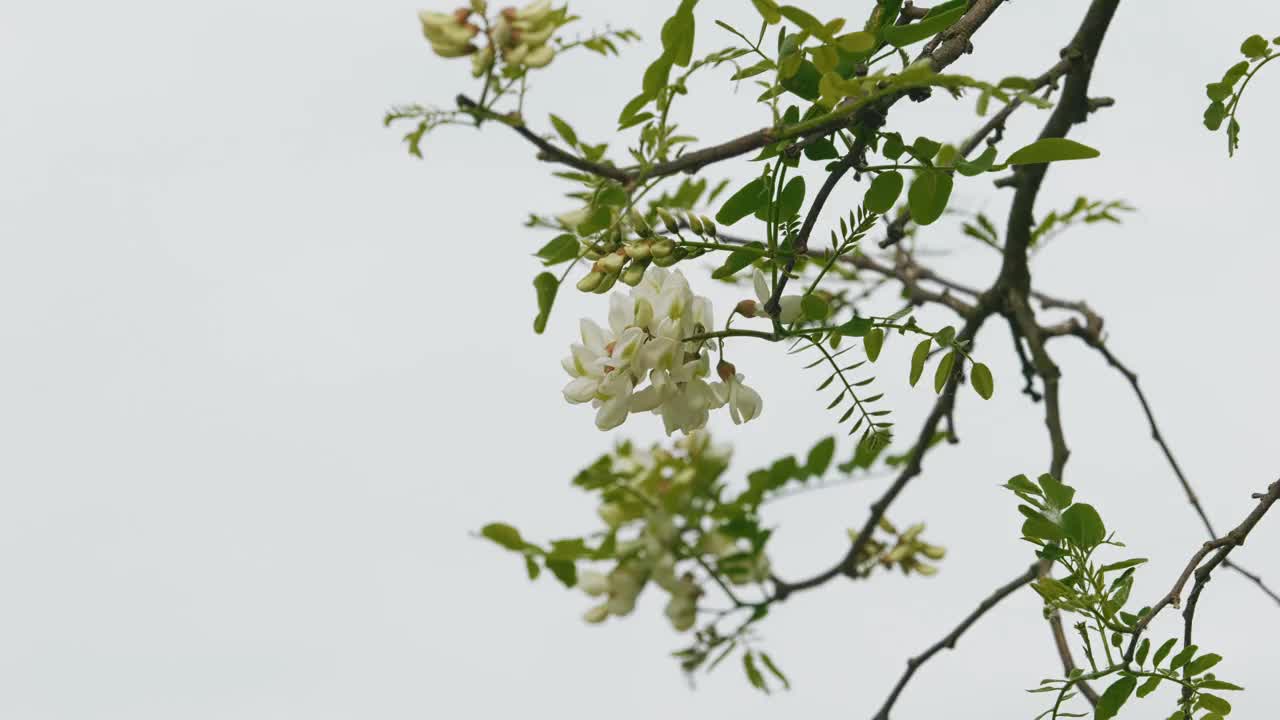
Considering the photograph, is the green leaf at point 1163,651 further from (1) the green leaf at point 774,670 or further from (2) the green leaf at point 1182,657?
(1) the green leaf at point 774,670

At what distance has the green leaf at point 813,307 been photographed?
98 centimetres

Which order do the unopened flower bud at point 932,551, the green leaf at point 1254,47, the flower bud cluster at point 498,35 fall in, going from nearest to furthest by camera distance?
1. the flower bud cluster at point 498,35
2. the green leaf at point 1254,47
3. the unopened flower bud at point 932,551

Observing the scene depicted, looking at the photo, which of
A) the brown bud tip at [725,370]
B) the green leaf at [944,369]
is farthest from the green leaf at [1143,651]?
the brown bud tip at [725,370]

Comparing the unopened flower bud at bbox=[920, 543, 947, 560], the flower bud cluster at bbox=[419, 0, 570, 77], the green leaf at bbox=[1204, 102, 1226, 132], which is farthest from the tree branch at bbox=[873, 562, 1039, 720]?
the flower bud cluster at bbox=[419, 0, 570, 77]

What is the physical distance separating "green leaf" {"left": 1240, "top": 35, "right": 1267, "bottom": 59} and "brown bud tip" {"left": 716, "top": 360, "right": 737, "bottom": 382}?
0.55m

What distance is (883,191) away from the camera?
888mm

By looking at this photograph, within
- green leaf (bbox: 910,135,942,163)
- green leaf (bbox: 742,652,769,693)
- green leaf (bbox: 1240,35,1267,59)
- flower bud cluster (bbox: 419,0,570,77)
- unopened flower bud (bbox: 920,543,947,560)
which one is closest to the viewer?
flower bud cluster (bbox: 419,0,570,77)

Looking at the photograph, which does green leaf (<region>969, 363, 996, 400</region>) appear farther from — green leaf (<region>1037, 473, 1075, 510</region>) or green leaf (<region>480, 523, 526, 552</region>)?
green leaf (<region>480, 523, 526, 552</region>)

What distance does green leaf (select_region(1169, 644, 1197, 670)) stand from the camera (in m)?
0.95

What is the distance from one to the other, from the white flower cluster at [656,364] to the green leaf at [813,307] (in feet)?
0.23

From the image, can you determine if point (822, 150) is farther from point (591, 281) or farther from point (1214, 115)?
point (1214, 115)

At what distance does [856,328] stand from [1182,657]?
33 centimetres

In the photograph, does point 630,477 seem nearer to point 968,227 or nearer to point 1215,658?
point 1215,658


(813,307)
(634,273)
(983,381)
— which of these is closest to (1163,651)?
(983,381)
